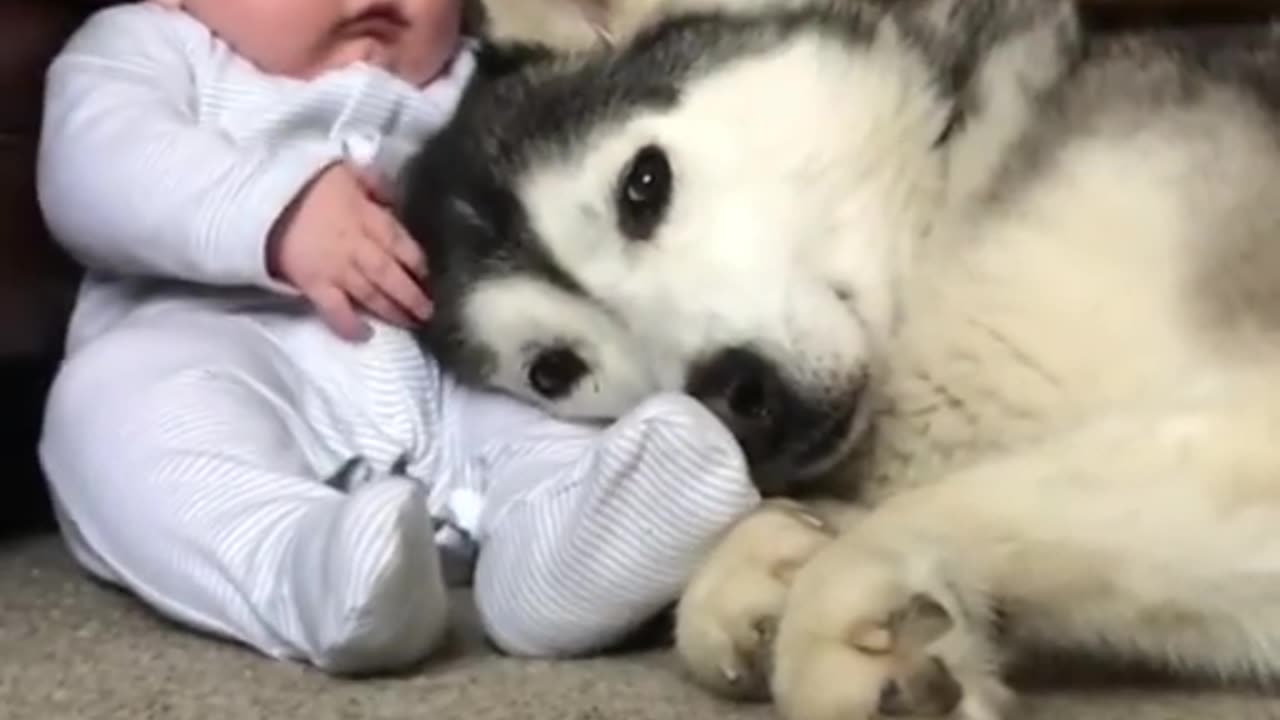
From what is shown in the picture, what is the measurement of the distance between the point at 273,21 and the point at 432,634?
742mm

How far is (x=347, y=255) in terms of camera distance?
179 cm

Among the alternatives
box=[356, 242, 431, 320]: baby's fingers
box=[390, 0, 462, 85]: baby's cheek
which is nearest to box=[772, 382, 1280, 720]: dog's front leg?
box=[356, 242, 431, 320]: baby's fingers

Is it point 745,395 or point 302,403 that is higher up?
point 745,395

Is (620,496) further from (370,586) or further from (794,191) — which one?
(794,191)

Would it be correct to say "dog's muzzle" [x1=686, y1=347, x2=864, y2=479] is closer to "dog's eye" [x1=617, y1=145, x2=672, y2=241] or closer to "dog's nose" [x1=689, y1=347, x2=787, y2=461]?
"dog's nose" [x1=689, y1=347, x2=787, y2=461]

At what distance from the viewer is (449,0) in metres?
2.03

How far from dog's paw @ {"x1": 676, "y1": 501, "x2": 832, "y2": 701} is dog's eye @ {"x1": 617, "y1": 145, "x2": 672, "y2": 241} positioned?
321 mm

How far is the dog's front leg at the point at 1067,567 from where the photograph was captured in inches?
49.3

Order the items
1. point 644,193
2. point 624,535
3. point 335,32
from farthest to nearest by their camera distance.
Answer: point 335,32, point 644,193, point 624,535

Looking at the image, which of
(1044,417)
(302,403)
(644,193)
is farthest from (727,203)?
(302,403)

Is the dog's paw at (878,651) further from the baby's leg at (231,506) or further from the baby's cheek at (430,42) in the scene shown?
the baby's cheek at (430,42)

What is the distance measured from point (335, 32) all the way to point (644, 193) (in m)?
0.45

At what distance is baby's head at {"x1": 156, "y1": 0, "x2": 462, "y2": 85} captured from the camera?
6.38ft

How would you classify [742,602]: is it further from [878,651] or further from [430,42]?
[430,42]
